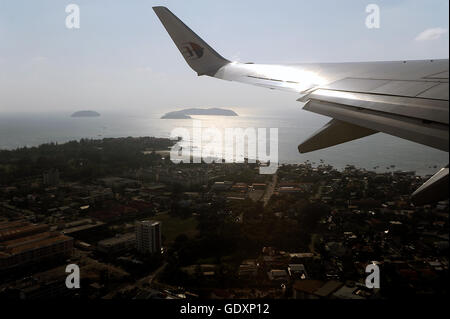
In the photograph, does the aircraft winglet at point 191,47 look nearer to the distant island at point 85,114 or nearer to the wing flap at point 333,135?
the wing flap at point 333,135

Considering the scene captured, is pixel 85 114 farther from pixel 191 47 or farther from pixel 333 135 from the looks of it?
pixel 333 135

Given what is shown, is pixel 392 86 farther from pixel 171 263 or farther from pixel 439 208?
pixel 439 208

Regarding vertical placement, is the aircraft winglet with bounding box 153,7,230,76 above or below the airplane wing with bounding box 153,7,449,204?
above

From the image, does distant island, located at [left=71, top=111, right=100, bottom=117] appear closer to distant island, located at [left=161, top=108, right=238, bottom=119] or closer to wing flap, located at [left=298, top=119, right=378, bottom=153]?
distant island, located at [left=161, top=108, right=238, bottom=119]

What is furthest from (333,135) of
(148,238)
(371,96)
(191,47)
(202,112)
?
(202,112)

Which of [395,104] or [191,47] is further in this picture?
[191,47]

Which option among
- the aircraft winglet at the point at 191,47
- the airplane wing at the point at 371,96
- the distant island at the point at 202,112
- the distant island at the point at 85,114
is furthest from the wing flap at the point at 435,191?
the distant island at the point at 85,114

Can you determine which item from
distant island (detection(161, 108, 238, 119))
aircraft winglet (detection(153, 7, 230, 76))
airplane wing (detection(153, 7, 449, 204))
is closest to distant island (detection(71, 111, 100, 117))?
distant island (detection(161, 108, 238, 119))
